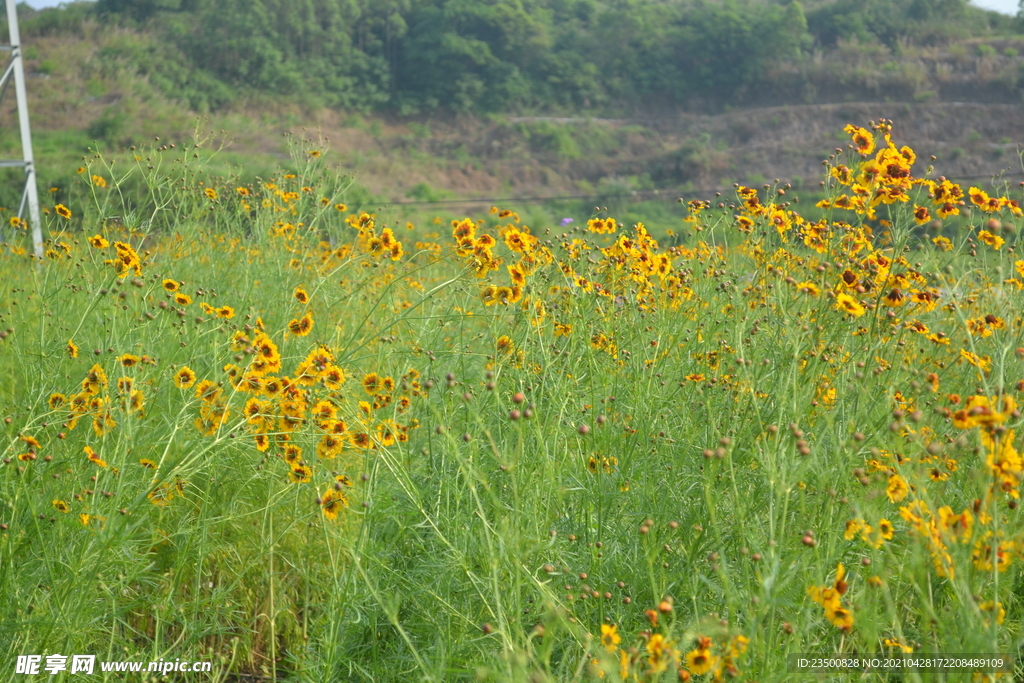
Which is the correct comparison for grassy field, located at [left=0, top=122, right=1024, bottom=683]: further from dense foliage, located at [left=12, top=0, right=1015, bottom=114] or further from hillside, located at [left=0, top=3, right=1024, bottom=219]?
dense foliage, located at [left=12, top=0, right=1015, bottom=114]

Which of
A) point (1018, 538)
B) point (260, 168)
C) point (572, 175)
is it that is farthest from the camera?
point (572, 175)

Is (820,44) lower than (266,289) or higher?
higher

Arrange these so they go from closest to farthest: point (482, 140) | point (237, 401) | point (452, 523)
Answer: point (452, 523) < point (237, 401) < point (482, 140)

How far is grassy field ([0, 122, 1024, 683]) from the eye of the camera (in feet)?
3.99

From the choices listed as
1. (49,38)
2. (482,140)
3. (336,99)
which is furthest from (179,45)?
(482,140)

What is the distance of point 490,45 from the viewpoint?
2694cm

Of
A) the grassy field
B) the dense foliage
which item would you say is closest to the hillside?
the dense foliage

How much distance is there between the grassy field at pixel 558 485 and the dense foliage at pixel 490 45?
23.7 m

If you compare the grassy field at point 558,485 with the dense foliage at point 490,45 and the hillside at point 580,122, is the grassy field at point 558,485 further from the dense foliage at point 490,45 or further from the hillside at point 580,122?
the dense foliage at point 490,45

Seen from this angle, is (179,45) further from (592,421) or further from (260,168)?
(592,421)

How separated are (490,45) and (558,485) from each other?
27.5 meters

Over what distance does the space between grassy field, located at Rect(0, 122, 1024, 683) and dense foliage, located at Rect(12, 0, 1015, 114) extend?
23.7 metres

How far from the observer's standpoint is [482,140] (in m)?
23.6

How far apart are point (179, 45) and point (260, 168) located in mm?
12889
